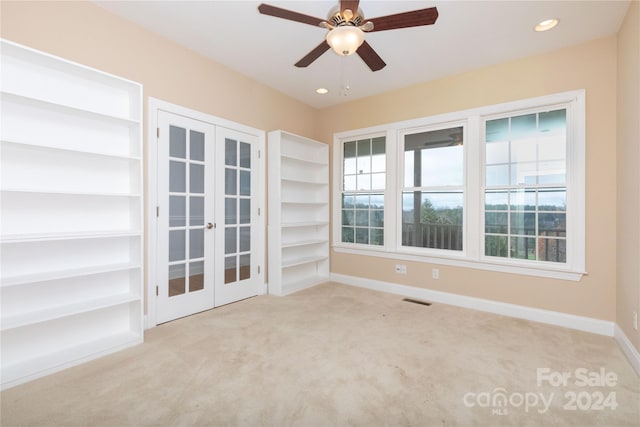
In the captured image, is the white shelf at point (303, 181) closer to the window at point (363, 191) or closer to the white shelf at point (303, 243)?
the window at point (363, 191)

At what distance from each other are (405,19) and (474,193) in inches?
88.8

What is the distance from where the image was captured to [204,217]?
3348 mm

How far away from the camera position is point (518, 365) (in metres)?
2.23

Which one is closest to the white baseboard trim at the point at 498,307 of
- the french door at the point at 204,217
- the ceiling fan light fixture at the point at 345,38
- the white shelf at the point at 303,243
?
the white shelf at the point at 303,243

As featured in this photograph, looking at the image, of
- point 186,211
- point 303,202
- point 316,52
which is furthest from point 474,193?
point 186,211

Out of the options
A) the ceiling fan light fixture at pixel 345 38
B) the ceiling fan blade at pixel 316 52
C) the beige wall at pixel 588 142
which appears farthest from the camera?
the beige wall at pixel 588 142

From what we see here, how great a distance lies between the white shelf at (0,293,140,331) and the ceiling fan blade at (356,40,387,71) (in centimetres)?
273

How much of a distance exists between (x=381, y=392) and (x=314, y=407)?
0.45 metres

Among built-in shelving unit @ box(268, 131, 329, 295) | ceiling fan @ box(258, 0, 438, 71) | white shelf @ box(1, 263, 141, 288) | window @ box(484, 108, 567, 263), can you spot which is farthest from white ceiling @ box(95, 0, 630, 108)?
white shelf @ box(1, 263, 141, 288)

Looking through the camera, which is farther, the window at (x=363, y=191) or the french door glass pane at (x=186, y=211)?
the window at (x=363, y=191)

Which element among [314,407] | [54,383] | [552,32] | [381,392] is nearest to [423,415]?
[381,392]

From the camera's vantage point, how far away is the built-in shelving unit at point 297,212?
13.3ft

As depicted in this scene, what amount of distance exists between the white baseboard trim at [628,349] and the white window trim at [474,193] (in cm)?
54

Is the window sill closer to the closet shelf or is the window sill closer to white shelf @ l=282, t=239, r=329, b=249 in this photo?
white shelf @ l=282, t=239, r=329, b=249
